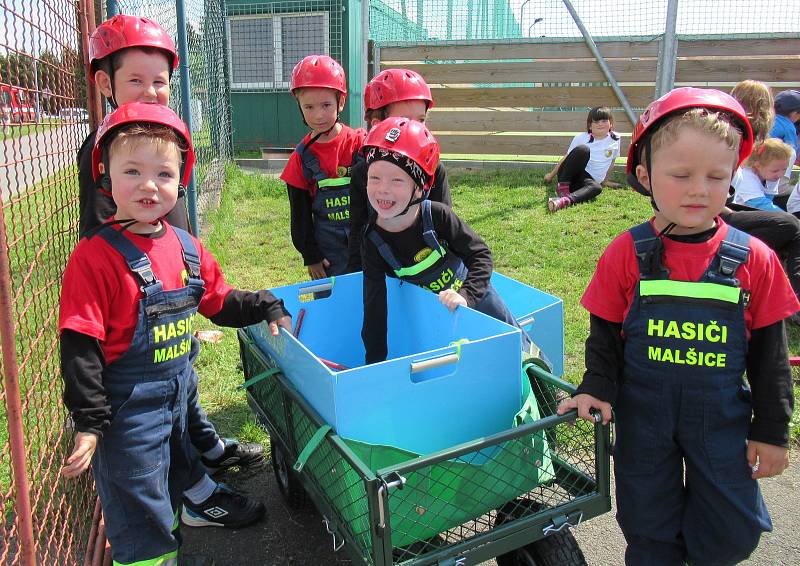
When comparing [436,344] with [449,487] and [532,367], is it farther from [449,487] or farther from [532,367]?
[449,487]

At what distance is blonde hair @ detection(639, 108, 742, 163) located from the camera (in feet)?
6.24

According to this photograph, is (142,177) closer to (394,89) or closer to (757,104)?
(394,89)

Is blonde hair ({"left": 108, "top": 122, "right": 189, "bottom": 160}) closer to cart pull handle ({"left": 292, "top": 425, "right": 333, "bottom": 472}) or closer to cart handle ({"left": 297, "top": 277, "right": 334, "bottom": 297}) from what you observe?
cart pull handle ({"left": 292, "top": 425, "right": 333, "bottom": 472})

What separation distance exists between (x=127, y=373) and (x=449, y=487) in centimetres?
112

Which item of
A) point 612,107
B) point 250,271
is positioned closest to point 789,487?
point 250,271

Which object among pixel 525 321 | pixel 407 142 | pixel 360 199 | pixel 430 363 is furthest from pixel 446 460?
pixel 360 199

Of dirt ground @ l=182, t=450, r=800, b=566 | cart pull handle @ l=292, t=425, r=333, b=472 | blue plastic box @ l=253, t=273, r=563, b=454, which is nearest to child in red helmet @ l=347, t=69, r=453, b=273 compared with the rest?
blue plastic box @ l=253, t=273, r=563, b=454

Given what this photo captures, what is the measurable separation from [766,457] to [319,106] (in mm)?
2874

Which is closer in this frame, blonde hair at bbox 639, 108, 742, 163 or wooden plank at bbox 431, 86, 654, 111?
blonde hair at bbox 639, 108, 742, 163

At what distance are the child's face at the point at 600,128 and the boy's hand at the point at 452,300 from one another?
278 inches

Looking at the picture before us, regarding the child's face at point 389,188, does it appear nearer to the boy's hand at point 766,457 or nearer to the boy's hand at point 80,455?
the boy's hand at point 80,455

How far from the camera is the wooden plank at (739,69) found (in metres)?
9.33

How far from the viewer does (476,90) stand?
10.6 m

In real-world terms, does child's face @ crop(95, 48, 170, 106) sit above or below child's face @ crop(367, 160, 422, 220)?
above
